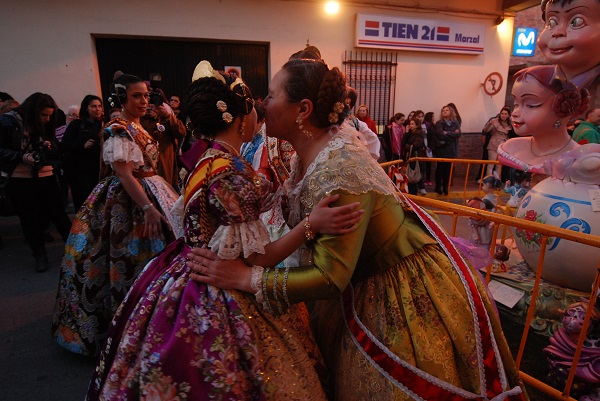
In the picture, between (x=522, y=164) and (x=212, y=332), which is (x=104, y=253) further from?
(x=522, y=164)

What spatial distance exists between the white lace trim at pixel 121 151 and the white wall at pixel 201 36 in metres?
5.85

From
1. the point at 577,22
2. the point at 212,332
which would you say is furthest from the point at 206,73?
the point at 577,22

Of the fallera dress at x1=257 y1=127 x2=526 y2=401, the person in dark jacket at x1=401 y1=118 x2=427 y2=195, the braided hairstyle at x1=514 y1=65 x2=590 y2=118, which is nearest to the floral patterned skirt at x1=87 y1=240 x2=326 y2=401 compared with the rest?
the fallera dress at x1=257 y1=127 x2=526 y2=401

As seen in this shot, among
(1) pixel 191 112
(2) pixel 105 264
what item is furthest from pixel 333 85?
(2) pixel 105 264

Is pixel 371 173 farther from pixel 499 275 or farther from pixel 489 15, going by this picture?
pixel 489 15

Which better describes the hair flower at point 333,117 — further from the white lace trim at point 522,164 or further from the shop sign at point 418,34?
the shop sign at point 418,34

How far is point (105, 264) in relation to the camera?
2.69 meters

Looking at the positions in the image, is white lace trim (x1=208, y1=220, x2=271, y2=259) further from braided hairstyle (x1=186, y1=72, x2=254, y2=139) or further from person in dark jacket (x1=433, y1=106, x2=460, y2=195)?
person in dark jacket (x1=433, y1=106, x2=460, y2=195)

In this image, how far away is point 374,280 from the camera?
1.46 metres

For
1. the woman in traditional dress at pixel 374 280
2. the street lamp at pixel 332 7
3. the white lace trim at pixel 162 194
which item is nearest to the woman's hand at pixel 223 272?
the woman in traditional dress at pixel 374 280

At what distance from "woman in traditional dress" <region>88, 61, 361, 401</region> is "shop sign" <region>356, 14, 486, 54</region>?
8.05 metres

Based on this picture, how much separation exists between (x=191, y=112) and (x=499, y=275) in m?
2.51

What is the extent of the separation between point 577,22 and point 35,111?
15.6 ft

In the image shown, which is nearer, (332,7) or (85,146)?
(85,146)
